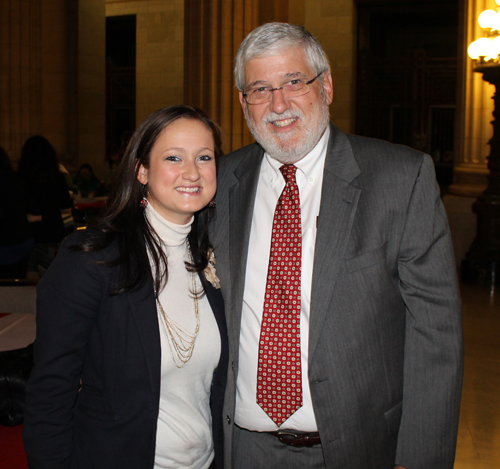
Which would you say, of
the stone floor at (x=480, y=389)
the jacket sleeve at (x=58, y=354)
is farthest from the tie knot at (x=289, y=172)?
the stone floor at (x=480, y=389)

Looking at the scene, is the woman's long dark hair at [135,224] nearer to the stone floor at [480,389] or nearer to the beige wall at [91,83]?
the stone floor at [480,389]

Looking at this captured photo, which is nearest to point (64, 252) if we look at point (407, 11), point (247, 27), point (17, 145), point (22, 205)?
point (22, 205)

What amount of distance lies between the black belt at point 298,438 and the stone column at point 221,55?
6484 millimetres

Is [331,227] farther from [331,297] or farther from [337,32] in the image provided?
[337,32]

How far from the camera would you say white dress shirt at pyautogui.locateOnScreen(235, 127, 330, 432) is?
1.96 m

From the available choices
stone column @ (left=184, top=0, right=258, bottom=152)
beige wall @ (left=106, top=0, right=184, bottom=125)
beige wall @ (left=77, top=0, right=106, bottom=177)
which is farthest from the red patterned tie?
beige wall @ (left=106, top=0, right=184, bottom=125)

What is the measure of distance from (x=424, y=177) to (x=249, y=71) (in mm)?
719

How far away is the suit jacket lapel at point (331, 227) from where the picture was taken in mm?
1863

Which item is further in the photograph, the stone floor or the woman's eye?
the stone floor

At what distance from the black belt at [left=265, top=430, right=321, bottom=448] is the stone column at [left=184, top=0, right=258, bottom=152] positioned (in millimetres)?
6484

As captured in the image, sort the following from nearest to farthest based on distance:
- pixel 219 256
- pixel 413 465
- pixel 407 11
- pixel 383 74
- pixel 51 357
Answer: pixel 51 357
pixel 413 465
pixel 219 256
pixel 383 74
pixel 407 11

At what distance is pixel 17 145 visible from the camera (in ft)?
36.6

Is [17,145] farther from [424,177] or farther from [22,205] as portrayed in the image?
[424,177]

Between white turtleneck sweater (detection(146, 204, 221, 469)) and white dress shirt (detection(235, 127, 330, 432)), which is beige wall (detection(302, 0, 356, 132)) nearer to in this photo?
white dress shirt (detection(235, 127, 330, 432))
